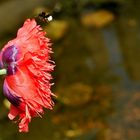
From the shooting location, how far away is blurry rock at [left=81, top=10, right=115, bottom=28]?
17.4 ft

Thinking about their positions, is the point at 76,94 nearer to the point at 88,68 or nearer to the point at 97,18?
the point at 88,68

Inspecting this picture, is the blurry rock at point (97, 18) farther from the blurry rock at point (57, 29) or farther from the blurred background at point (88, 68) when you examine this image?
the blurry rock at point (57, 29)

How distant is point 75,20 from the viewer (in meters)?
5.38

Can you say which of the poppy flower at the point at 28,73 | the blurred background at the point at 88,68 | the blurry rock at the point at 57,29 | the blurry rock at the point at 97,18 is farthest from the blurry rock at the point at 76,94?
the poppy flower at the point at 28,73

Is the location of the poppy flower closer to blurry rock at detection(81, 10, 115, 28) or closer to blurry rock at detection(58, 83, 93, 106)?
blurry rock at detection(58, 83, 93, 106)

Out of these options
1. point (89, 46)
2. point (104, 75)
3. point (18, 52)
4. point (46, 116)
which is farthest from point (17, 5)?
point (18, 52)

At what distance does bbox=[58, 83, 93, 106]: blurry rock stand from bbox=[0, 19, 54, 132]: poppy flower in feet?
9.61

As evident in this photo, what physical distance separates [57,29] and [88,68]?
0.71m

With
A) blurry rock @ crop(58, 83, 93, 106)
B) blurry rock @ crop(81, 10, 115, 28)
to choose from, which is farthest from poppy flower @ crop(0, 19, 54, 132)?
blurry rock @ crop(81, 10, 115, 28)

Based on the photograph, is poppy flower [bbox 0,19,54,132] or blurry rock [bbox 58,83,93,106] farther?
blurry rock [bbox 58,83,93,106]

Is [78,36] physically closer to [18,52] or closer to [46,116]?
[46,116]

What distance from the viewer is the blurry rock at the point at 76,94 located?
3.92 meters

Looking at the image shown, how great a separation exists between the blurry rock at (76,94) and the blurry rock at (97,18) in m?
1.27

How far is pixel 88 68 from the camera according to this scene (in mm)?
4473
